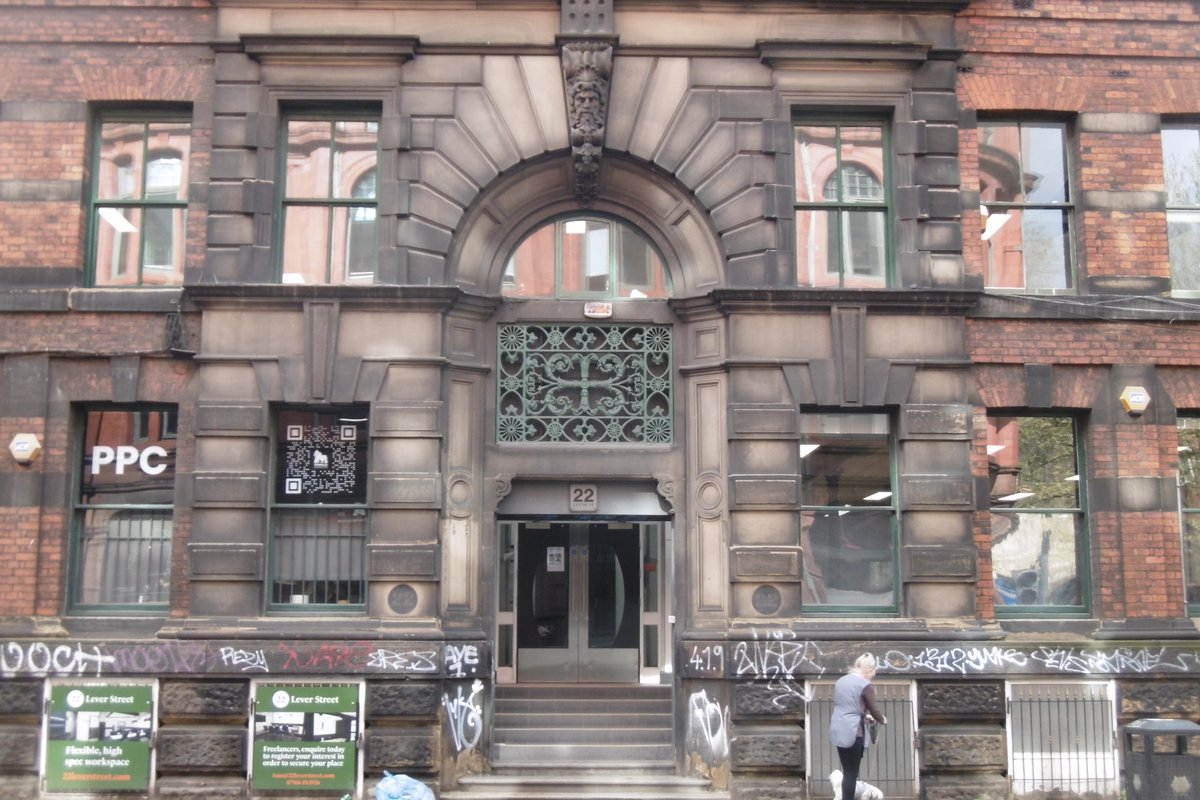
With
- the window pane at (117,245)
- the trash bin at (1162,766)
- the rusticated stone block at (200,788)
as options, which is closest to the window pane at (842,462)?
the trash bin at (1162,766)

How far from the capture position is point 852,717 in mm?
10156

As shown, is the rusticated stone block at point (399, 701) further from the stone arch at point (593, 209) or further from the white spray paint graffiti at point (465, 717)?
the stone arch at point (593, 209)

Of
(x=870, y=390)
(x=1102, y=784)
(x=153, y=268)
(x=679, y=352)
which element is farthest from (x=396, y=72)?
(x=1102, y=784)

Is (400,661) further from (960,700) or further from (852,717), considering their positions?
(960,700)

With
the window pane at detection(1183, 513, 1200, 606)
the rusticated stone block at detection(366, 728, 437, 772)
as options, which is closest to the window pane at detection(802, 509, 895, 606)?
the window pane at detection(1183, 513, 1200, 606)

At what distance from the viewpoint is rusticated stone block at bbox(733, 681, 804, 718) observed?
11609mm

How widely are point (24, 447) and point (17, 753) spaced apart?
3123 millimetres

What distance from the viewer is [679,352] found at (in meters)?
12.8

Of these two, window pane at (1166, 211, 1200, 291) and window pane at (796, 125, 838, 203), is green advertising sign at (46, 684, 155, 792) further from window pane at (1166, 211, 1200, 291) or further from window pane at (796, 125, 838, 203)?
window pane at (1166, 211, 1200, 291)

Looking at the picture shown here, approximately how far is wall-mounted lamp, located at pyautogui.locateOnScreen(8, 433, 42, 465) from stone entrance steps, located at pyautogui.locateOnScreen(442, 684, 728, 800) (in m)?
5.61

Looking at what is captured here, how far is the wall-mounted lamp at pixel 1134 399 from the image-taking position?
12.4 m

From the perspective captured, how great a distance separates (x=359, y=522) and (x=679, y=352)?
3.95 m

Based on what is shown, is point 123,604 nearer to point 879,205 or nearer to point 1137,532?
point 879,205

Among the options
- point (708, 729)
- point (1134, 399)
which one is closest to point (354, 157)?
point (708, 729)
